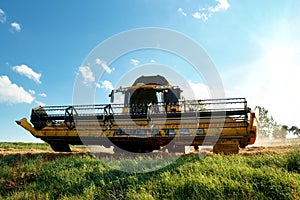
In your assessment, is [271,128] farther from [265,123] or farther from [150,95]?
[150,95]

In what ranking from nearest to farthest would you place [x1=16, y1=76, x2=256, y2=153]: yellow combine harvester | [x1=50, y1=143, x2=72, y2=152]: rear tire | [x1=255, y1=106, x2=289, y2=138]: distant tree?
[x1=16, y1=76, x2=256, y2=153]: yellow combine harvester, [x1=50, y1=143, x2=72, y2=152]: rear tire, [x1=255, y1=106, x2=289, y2=138]: distant tree

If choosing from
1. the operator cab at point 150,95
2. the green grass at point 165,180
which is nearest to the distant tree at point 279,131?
the operator cab at point 150,95

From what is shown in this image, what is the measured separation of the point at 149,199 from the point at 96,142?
17.7ft

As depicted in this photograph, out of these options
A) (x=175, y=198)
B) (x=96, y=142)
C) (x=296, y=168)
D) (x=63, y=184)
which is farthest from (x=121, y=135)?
(x=296, y=168)

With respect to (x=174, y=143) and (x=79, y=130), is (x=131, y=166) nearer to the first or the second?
(x=174, y=143)

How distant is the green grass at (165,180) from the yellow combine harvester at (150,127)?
1598 millimetres

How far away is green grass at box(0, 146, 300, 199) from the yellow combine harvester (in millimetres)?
1598

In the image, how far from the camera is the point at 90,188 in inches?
213

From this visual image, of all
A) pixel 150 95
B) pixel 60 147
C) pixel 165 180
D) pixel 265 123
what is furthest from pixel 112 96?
pixel 265 123

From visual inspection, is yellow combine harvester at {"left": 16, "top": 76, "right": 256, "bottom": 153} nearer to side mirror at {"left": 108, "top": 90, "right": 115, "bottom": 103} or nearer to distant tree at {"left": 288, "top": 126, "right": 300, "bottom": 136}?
side mirror at {"left": 108, "top": 90, "right": 115, "bottom": 103}

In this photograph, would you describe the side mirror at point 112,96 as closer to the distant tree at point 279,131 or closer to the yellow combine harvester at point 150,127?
the yellow combine harvester at point 150,127

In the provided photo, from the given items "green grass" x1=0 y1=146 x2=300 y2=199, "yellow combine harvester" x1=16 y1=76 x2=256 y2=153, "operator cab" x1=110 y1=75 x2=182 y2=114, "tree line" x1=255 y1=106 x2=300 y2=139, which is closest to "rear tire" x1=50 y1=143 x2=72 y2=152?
"yellow combine harvester" x1=16 y1=76 x2=256 y2=153

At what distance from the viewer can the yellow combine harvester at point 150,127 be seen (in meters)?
8.56

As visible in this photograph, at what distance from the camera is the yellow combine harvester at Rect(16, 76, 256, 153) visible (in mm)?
8562
